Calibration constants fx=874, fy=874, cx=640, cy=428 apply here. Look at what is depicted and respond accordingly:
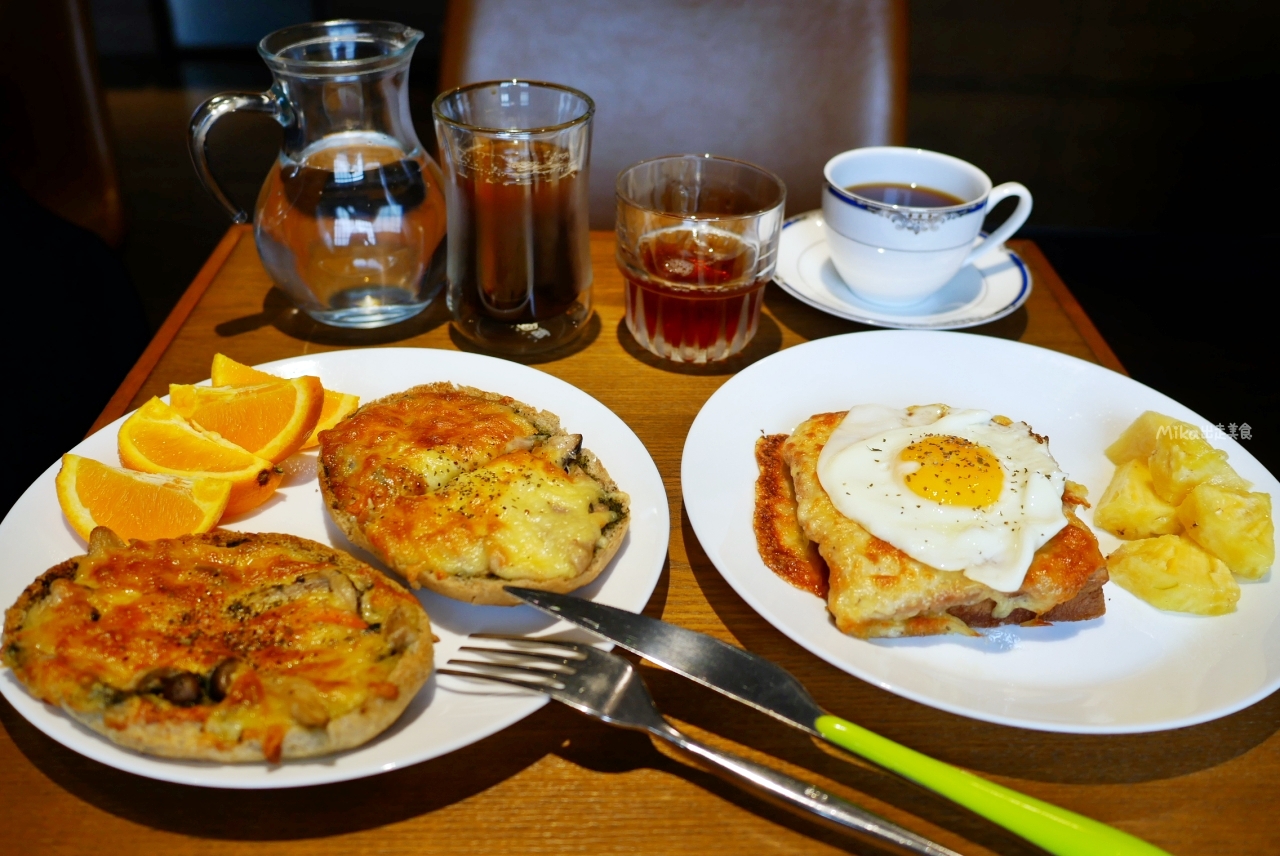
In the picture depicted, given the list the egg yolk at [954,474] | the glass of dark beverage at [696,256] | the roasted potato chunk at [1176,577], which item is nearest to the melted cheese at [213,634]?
the egg yolk at [954,474]

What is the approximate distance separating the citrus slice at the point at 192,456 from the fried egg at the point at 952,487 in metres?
1.10

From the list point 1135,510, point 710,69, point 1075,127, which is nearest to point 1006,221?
point 1135,510

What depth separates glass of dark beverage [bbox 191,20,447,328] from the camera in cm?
206

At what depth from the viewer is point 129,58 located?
302 inches

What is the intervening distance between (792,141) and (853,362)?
160 centimetres

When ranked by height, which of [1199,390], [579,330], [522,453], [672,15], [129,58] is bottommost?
[1199,390]

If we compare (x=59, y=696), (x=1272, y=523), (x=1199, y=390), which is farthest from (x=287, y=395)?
(x=1199, y=390)

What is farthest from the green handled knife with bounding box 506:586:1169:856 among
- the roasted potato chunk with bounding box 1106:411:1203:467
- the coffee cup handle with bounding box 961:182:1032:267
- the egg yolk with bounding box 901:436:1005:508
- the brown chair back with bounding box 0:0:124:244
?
the brown chair back with bounding box 0:0:124:244

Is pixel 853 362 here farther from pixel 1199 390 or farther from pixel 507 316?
pixel 1199 390

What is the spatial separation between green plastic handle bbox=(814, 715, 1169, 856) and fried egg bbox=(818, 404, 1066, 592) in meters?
0.39

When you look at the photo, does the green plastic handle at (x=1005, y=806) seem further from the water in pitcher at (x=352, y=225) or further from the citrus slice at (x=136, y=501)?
the water in pitcher at (x=352, y=225)

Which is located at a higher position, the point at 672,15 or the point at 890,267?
the point at 672,15

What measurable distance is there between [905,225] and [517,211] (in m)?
1.03

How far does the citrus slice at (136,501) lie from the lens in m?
1.57
